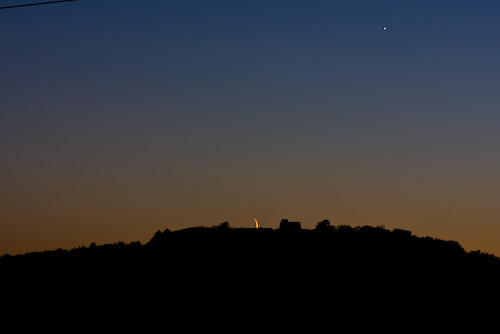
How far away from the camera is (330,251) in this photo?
219ft

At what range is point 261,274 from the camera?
63.8m

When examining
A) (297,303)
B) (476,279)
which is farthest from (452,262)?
(297,303)

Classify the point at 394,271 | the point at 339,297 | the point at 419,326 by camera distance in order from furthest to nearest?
the point at 394,271 → the point at 339,297 → the point at 419,326

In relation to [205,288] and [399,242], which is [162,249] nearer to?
[205,288]

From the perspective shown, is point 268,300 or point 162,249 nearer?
point 268,300

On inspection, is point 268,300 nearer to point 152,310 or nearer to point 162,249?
point 152,310

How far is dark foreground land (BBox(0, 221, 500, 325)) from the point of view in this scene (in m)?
60.0

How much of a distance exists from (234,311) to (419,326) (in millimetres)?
13205

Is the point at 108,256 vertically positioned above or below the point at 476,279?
above

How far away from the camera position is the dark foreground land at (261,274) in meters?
60.0

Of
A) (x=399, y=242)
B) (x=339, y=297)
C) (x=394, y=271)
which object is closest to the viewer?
(x=339, y=297)

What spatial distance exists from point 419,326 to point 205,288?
1667cm

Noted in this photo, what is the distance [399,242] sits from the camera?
70.1 meters

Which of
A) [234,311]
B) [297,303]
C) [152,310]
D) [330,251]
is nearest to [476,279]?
[330,251]
